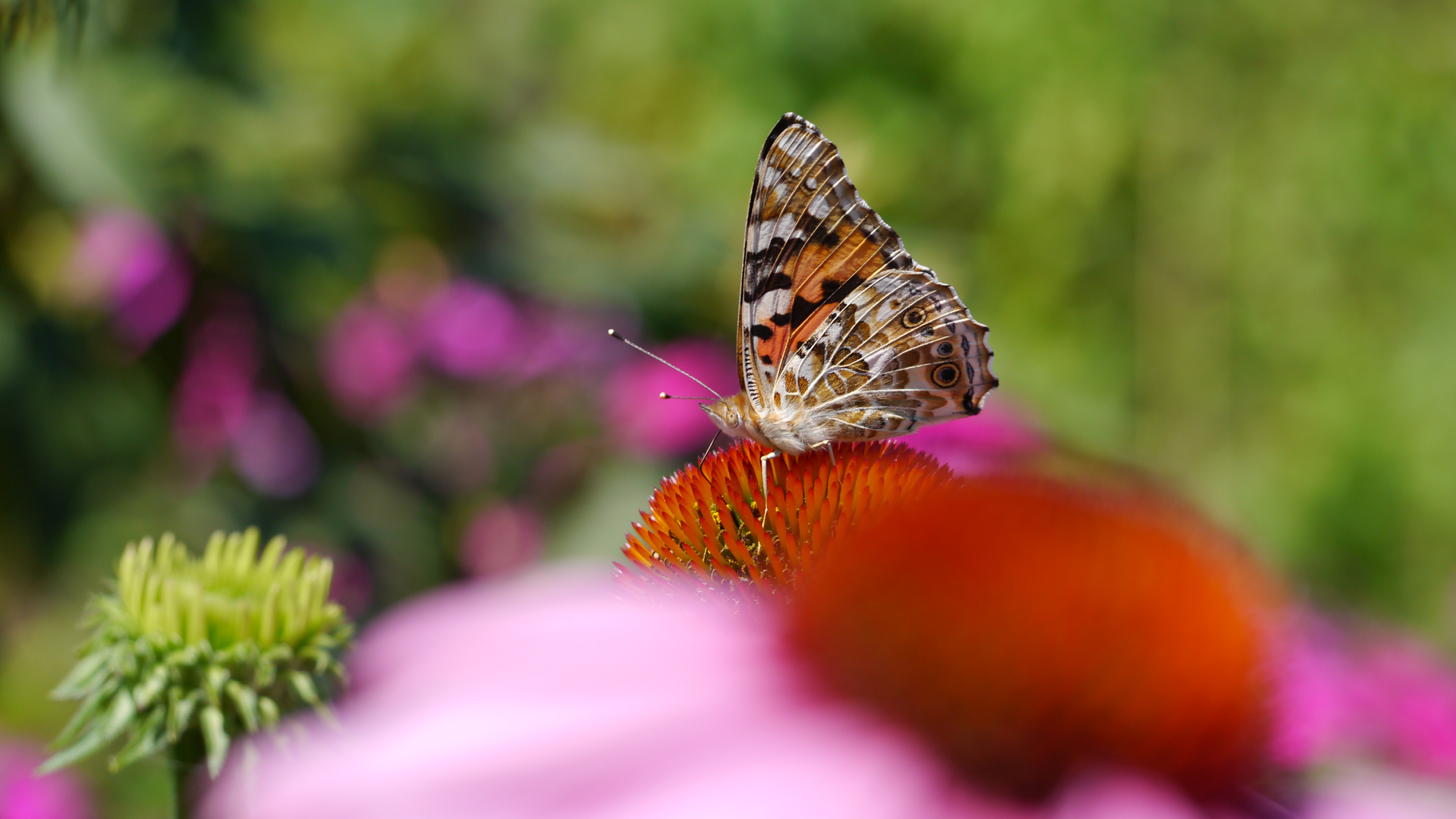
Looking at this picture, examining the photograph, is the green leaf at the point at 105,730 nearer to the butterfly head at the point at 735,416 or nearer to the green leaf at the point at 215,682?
the green leaf at the point at 215,682

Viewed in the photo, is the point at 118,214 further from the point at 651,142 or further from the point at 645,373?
the point at 651,142

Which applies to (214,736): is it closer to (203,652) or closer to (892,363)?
(203,652)

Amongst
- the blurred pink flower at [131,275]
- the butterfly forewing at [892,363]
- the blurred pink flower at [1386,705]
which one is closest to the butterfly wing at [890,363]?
the butterfly forewing at [892,363]

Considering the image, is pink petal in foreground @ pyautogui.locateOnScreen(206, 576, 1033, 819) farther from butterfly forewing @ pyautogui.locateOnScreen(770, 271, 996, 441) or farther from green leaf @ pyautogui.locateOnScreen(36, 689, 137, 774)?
butterfly forewing @ pyautogui.locateOnScreen(770, 271, 996, 441)

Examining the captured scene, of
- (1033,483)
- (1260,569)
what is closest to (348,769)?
(1033,483)

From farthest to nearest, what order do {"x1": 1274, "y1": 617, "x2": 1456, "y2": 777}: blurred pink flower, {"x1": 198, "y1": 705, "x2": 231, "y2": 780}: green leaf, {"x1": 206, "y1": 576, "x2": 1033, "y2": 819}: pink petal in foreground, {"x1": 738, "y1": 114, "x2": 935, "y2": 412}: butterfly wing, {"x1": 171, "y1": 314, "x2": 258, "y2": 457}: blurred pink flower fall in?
1. {"x1": 171, "y1": 314, "x2": 258, "y2": 457}: blurred pink flower
2. {"x1": 1274, "y1": 617, "x2": 1456, "y2": 777}: blurred pink flower
3. {"x1": 738, "y1": 114, "x2": 935, "y2": 412}: butterfly wing
4. {"x1": 198, "y1": 705, "x2": 231, "y2": 780}: green leaf
5. {"x1": 206, "y1": 576, "x2": 1033, "y2": 819}: pink petal in foreground

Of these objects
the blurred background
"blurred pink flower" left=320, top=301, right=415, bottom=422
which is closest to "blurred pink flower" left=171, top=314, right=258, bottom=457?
the blurred background

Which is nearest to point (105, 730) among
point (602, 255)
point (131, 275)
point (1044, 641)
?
point (1044, 641)
